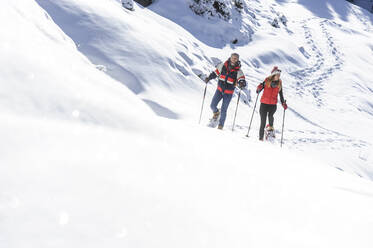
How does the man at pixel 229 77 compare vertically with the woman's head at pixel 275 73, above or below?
below

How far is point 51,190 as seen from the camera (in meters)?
1.48

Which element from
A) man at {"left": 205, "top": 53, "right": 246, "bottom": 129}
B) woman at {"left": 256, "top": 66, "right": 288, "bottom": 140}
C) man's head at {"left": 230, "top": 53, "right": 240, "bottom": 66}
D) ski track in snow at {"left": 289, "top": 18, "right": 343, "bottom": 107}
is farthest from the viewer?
ski track in snow at {"left": 289, "top": 18, "right": 343, "bottom": 107}

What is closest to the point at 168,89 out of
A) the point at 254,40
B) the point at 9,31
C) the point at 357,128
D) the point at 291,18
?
the point at 9,31

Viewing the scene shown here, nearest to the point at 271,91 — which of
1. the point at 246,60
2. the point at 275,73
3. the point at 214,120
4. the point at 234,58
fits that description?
the point at 275,73

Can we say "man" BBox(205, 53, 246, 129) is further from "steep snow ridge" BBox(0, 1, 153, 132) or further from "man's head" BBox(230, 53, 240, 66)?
"steep snow ridge" BBox(0, 1, 153, 132)

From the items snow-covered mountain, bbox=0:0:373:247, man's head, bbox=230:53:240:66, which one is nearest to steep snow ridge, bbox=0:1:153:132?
snow-covered mountain, bbox=0:0:373:247

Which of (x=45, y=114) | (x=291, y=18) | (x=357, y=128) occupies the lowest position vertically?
(x=357, y=128)

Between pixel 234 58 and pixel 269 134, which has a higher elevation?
pixel 234 58

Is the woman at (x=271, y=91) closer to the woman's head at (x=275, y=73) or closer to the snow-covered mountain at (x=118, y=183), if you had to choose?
the woman's head at (x=275, y=73)

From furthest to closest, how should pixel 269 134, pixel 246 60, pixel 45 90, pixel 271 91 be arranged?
1. pixel 246 60
2. pixel 269 134
3. pixel 271 91
4. pixel 45 90

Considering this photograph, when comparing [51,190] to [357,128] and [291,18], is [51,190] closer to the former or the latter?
[357,128]

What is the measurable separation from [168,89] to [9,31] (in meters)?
6.44

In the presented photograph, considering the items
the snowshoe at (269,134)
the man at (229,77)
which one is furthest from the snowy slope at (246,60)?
the man at (229,77)

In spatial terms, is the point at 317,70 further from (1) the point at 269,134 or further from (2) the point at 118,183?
(2) the point at 118,183
